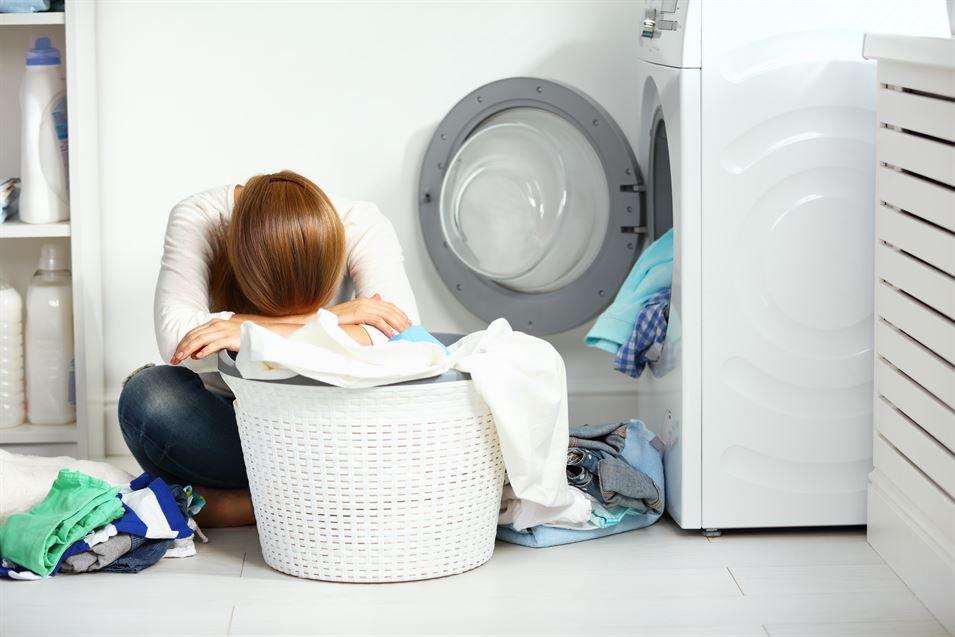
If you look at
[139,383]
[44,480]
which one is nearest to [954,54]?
[139,383]

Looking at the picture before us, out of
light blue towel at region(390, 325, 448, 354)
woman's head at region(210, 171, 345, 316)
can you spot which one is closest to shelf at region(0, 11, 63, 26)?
woman's head at region(210, 171, 345, 316)

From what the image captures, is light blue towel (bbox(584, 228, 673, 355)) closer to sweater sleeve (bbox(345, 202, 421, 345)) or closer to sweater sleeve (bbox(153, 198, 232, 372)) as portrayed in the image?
sweater sleeve (bbox(345, 202, 421, 345))

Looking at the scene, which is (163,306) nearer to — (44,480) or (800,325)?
(44,480)

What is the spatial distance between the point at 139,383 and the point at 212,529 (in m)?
0.29

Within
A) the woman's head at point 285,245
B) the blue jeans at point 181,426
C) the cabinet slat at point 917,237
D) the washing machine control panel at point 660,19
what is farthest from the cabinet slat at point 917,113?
the blue jeans at point 181,426

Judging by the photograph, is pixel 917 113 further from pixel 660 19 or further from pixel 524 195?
pixel 524 195

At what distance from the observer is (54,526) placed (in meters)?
1.80

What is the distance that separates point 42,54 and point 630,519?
1.47 m

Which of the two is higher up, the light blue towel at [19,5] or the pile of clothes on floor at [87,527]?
the light blue towel at [19,5]

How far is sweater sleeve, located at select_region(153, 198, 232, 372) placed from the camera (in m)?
1.92

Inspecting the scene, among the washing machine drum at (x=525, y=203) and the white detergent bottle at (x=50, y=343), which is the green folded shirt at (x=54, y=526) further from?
the washing machine drum at (x=525, y=203)

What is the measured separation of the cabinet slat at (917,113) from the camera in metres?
1.60

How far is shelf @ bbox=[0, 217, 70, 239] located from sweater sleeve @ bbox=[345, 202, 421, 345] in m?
0.66

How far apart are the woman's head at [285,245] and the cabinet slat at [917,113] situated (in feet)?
2.85
